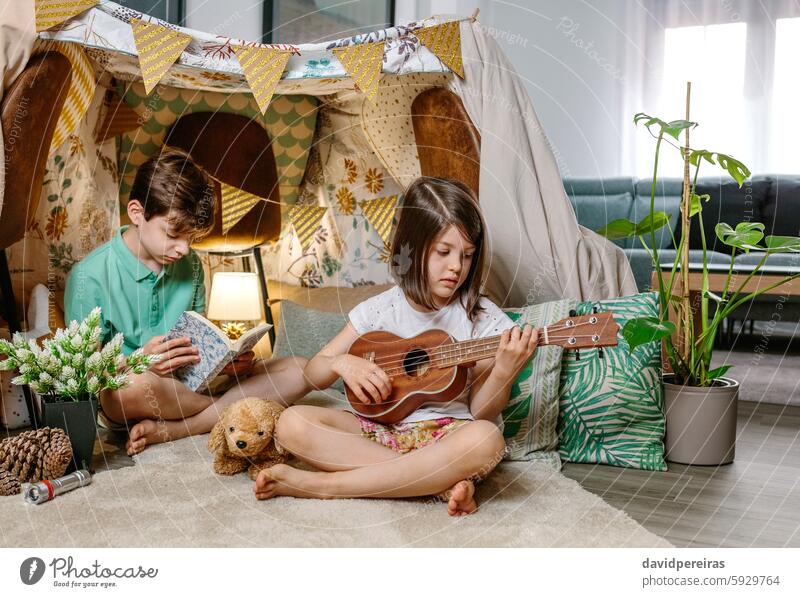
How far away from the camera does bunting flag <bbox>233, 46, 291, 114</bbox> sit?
1681 millimetres

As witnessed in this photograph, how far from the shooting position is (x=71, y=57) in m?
1.67

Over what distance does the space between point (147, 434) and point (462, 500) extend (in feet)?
2.44

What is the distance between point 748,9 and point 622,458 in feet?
11.5

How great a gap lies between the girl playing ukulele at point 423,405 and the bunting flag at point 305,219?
37 cm

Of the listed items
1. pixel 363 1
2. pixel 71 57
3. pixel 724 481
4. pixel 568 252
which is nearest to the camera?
pixel 724 481

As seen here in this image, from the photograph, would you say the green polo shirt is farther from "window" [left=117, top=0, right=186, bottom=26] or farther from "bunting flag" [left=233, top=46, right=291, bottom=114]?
"window" [left=117, top=0, right=186, bottom=26]

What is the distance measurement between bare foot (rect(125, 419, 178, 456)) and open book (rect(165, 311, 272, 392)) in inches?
4.3

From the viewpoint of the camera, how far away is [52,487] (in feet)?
4.26

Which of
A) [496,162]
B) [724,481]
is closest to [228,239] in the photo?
[496,162]

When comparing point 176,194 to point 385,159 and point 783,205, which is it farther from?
point 783,205

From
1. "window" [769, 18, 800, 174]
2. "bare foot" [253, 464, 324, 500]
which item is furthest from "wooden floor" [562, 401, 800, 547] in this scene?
"window" [769, 18, 800, 174]

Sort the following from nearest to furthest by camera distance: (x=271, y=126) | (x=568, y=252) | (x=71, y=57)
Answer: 1. (x=71, y=57)
2. (x=568, y=252)
3. (x=271, y=126)

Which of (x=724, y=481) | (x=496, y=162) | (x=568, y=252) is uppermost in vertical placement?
(x=496, y=162)

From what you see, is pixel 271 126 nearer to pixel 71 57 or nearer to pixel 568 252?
pixel 71 57
